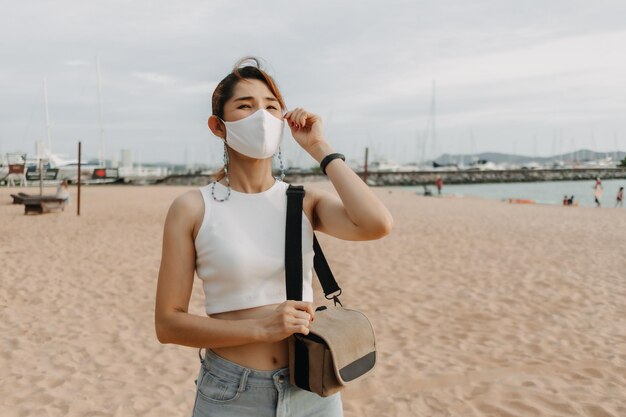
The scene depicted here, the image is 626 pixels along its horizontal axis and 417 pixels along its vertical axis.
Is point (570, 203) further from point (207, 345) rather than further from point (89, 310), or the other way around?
point (207, 345)

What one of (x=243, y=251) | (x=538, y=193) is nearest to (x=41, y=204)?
(x=243, y=251)

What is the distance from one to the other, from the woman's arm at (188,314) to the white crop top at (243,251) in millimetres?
41

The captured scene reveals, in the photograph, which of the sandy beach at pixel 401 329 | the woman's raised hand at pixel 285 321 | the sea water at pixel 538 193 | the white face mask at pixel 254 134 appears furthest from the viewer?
the sea water at pixel 538 193

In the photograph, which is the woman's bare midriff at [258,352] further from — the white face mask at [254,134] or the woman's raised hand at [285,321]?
the white face mask at [254,134]

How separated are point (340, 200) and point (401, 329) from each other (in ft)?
17.5

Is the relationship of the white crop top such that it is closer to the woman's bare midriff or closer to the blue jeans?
the woman's bare midriff

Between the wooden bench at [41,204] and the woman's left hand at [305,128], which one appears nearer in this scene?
the woman's left hand at [305,128]

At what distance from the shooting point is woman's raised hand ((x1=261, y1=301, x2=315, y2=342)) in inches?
54.5

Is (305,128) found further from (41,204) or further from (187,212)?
(41,204)

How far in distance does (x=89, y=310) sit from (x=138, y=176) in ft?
174

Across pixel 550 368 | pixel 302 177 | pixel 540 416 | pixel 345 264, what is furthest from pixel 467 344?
pixel 302 177

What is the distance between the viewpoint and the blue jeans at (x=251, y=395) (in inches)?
59.1

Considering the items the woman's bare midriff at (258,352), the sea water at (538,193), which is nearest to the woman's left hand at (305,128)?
the woman's bare midriff at (258,352)

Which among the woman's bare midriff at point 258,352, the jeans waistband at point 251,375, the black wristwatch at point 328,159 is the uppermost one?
the black wristwatch at point 328,159
